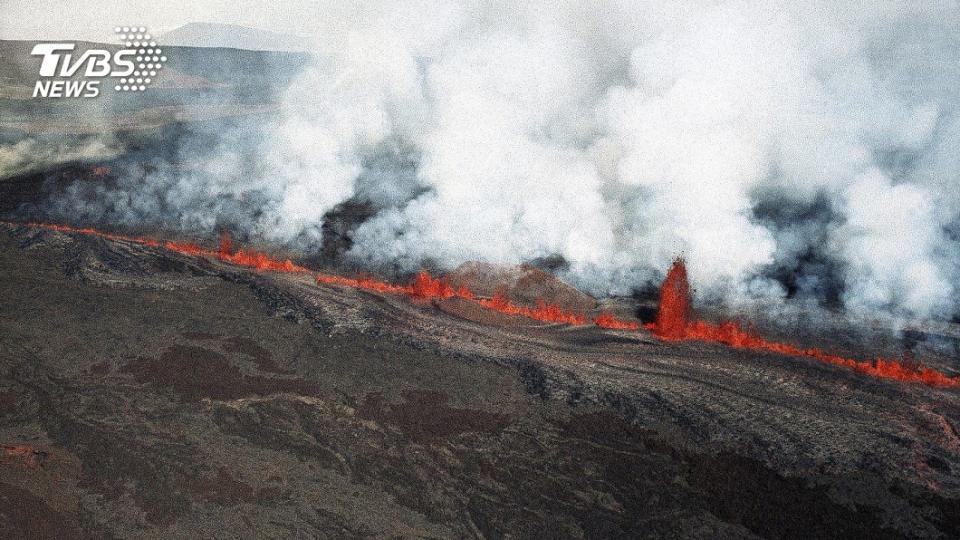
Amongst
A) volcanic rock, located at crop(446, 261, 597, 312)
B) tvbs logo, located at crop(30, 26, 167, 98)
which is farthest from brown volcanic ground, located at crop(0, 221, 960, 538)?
tvbs logo, located at crop(30, 26, 167, 98)

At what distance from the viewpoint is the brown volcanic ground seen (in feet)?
31.2

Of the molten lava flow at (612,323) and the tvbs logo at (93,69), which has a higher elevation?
the tvbs logo at (93,69)

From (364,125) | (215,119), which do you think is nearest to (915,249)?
(364,125)

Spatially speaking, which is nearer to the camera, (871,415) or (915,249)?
(871,415)

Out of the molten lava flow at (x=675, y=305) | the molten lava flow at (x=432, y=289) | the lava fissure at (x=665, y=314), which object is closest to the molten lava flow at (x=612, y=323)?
the lava fissure at (x=665, y=314)

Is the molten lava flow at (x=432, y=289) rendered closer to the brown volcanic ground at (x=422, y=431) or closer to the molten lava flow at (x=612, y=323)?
the brown volcanic ground at (x=422, y=431)

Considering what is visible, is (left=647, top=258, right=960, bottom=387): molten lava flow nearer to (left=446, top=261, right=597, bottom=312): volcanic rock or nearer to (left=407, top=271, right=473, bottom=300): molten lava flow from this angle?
(left=446, top=261, right=597, bottom=312): volcanic rock

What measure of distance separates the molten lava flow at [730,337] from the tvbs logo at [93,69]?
130 ft

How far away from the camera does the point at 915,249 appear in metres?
20.6

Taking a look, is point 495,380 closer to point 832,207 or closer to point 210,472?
point 210,472

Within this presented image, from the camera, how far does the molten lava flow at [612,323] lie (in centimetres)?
1800

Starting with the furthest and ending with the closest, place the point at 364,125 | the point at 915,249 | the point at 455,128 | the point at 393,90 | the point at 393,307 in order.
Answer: the point at 393,90, the point at 364,125, the point at 455,128, the point at 915,249, the point at 393,307

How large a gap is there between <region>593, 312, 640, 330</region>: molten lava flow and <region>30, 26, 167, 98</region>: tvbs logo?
3864 cm

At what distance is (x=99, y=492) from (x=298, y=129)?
24.4 meters
